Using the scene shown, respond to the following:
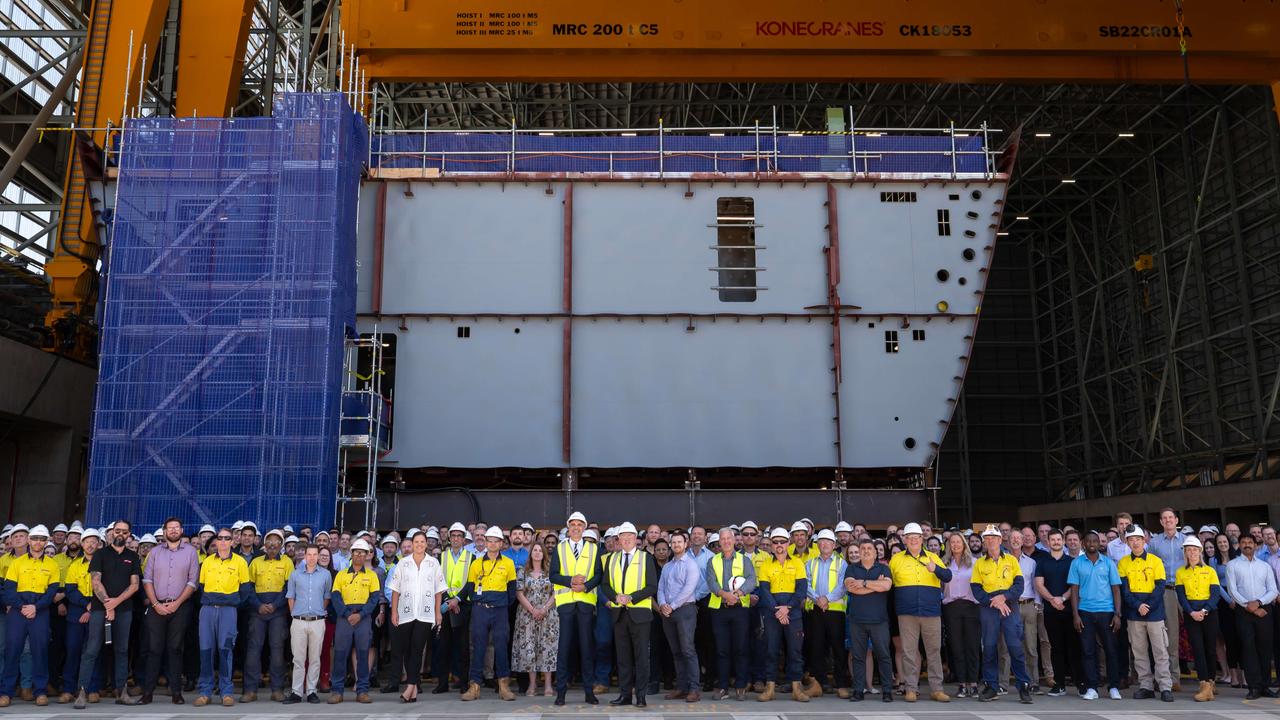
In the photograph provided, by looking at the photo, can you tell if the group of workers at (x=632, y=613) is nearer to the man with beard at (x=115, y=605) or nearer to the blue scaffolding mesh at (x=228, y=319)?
the man with beard at (x=115, y=605)

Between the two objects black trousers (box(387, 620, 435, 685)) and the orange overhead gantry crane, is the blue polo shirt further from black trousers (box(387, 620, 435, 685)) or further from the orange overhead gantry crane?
the orange overhead gantry crane

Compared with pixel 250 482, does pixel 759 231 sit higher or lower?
higher

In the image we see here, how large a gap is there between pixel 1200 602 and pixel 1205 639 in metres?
0.47

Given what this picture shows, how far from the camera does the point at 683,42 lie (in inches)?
799

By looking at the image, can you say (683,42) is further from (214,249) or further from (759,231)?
(214,249)

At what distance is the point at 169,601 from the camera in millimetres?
11195

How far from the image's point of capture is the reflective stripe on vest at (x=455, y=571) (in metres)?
12.0

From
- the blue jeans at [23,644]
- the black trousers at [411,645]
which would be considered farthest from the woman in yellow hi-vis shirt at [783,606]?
the blue jeans at [23,644]

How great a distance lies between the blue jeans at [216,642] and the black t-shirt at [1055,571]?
30.2ft

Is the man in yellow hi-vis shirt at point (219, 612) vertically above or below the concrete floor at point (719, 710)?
above

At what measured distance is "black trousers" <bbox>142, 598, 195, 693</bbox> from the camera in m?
11.1

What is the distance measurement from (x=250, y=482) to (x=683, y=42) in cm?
1162

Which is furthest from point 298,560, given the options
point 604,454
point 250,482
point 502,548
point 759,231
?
point 759,231

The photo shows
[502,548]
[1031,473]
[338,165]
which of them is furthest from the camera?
[1031,473]
